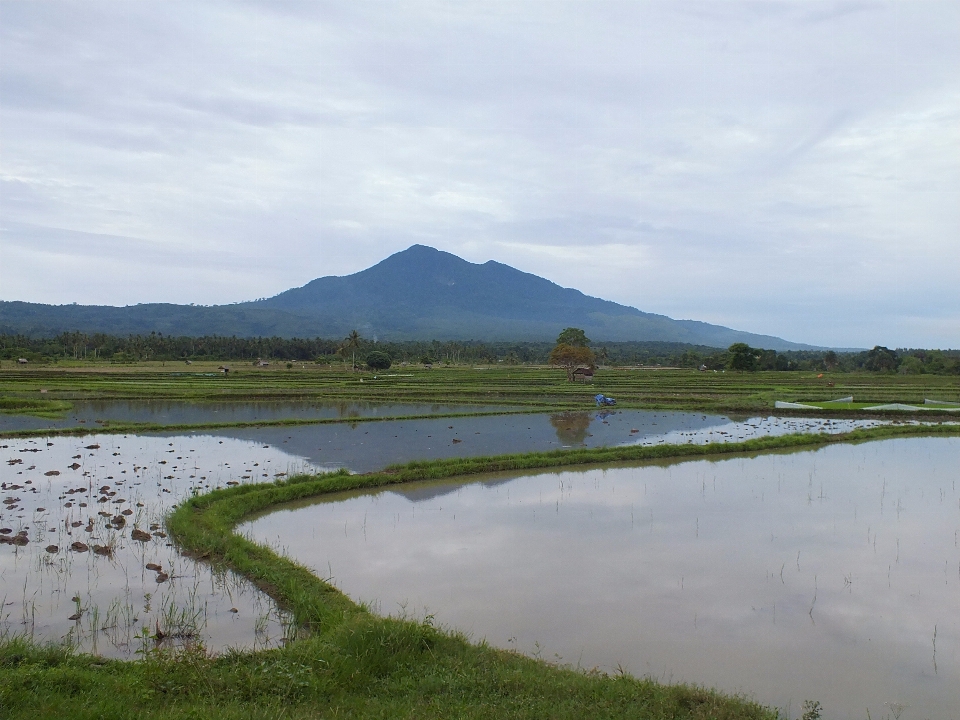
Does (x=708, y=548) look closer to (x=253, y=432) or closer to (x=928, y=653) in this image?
(x=928, y=653)

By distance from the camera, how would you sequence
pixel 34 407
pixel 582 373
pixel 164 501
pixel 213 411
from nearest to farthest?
pixel 164 501, pixel 34 407, pixel 213 411, pixel 582 373

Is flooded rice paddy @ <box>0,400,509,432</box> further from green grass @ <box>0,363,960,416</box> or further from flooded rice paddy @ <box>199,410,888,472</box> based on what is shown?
flooded rice paddy @ <box>199,410,888,472</box>

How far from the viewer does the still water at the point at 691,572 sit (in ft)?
19.4

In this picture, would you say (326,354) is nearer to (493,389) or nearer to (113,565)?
(493,389)

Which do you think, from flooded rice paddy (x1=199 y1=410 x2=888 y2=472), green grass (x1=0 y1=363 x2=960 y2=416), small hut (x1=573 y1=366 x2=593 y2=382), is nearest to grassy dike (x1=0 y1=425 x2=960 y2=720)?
flooded rice paddy (x1=199 y1=410 x2=888 y2=472)

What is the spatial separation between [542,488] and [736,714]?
28.5 feet

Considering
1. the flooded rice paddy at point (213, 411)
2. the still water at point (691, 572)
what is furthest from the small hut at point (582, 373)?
the still water at point (691, 572)

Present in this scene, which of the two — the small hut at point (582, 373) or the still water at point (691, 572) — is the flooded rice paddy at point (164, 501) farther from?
the small hut at point (582, 373)

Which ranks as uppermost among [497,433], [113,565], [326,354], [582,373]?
[326,354]

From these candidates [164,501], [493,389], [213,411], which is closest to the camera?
[164,501]

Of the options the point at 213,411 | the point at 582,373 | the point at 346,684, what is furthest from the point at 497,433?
the point at 582,373

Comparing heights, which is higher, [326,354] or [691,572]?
[326,354]

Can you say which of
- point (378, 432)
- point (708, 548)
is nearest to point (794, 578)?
point (708, 548)

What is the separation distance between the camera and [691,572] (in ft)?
27.1
